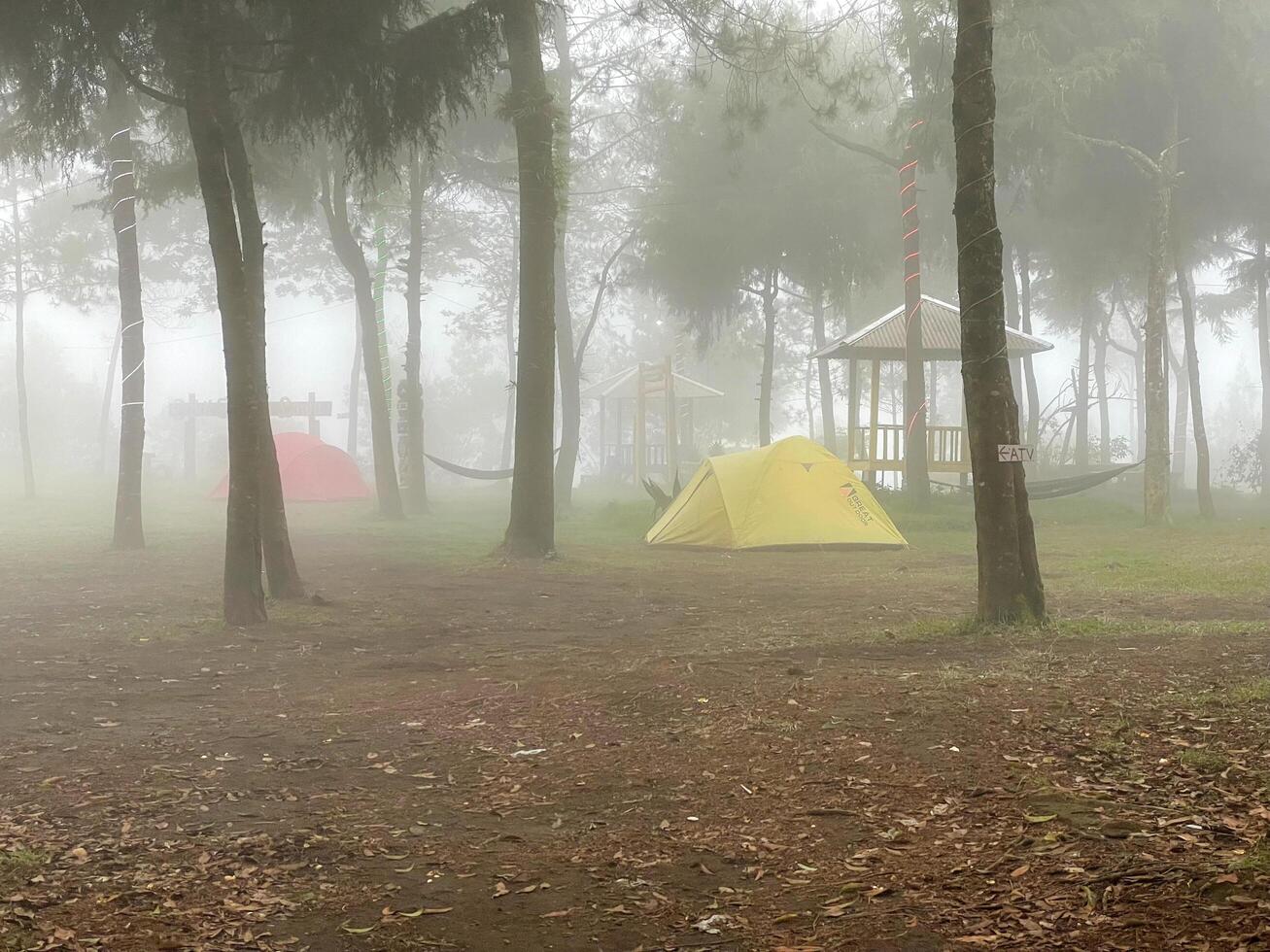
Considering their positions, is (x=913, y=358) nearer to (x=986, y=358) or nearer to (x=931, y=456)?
(x=931, y=456)

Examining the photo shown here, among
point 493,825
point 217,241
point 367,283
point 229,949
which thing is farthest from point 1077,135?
point 229,949

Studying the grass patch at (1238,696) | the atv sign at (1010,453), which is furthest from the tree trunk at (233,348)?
the grass patch at (1238,696)

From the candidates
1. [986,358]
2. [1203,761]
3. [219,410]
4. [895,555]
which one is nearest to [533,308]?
[895,555]

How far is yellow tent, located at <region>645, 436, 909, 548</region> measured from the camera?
1628 cm

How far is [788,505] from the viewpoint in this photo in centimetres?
1642

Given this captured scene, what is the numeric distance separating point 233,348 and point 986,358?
5.60 m

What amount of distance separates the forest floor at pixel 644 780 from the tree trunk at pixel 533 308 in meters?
3.96

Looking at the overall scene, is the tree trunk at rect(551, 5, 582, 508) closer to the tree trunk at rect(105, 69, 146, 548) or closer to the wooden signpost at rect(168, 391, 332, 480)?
the tree trunk at rect(105, 69, 146, 548)

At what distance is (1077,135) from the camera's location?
61.0ft

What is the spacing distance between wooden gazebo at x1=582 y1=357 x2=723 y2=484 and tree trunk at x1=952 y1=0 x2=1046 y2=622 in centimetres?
2002

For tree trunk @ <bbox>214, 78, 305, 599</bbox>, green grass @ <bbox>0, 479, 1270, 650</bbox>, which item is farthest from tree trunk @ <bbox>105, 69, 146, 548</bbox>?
tree trunk @ <bbox>214, 78, 305, 599</bbox>

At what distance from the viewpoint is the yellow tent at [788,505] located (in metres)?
16.3

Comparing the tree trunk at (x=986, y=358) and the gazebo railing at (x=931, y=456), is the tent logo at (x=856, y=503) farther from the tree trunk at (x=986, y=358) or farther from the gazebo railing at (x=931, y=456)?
the tree trunk at (x=986, y=358)

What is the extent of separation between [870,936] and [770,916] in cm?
35
